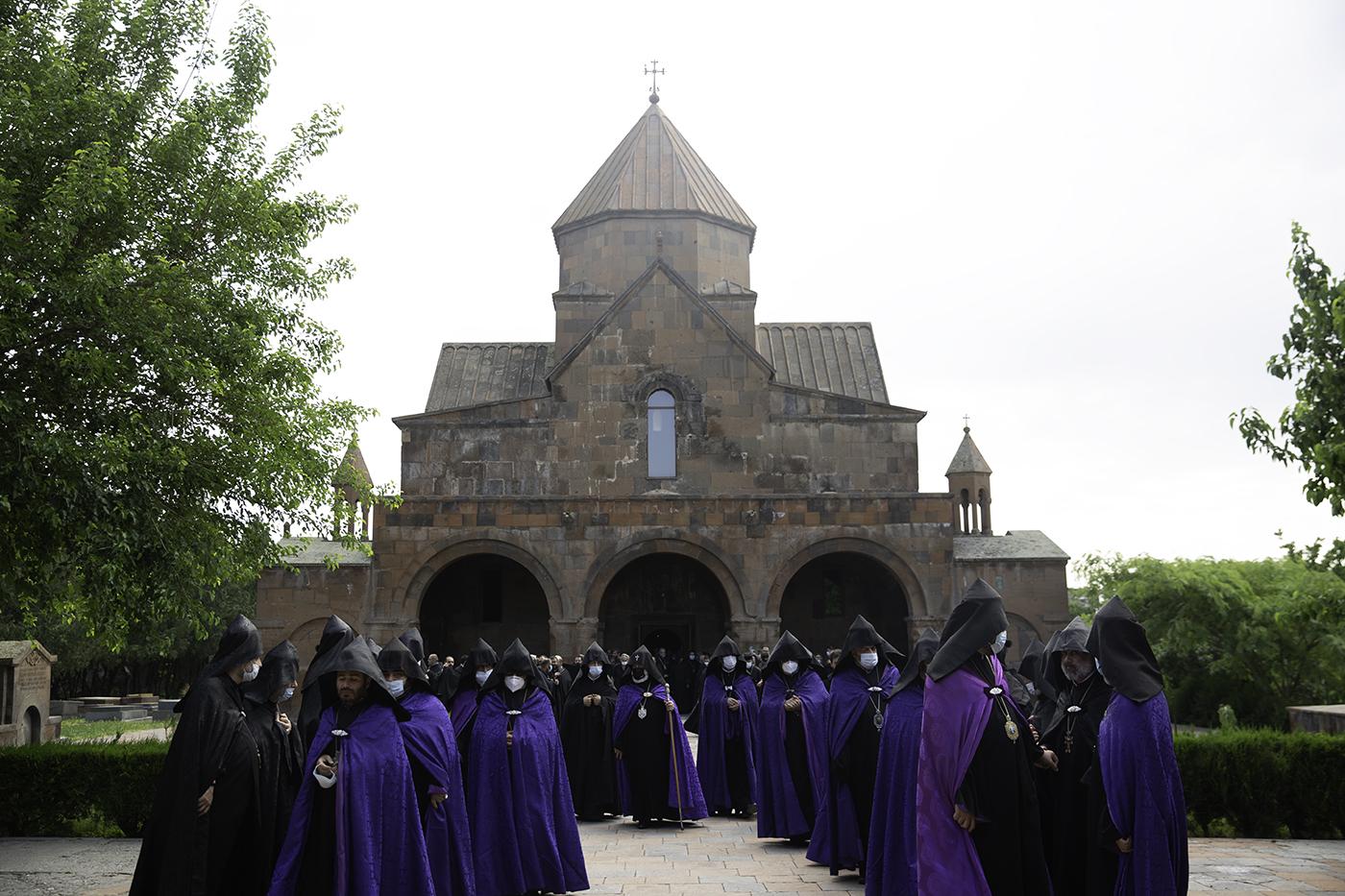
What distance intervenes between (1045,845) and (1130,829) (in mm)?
1083

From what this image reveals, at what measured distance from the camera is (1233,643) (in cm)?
2247

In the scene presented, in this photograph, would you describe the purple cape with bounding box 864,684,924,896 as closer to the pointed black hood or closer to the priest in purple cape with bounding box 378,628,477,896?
the priest in purple cape with bounding box 378,628,477,896

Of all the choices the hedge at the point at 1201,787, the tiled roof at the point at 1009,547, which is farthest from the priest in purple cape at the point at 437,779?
the tiled roof at the point at 1009,547

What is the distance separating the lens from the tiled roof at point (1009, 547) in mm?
22234

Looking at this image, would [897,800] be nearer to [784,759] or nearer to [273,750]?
[273,750]

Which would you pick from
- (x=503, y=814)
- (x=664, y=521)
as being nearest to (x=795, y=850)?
(x=503, y=814)

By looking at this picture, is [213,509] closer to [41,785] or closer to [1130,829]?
[41,785]

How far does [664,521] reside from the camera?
2155cm

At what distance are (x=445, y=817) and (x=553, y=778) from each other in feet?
4.50

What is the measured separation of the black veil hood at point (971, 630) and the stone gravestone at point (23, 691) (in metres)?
14.5

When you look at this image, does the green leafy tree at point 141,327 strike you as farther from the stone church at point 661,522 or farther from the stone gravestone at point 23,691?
the stone church at point 661,522

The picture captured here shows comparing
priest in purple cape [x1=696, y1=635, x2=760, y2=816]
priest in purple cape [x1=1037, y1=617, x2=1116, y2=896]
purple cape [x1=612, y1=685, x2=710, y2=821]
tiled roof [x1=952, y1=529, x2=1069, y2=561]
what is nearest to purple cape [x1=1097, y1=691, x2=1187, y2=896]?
priest in purple cape [x1=1037, y1=617, x2=1116, y2=896]

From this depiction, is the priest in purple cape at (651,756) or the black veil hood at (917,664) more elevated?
the black veil hood at (917,664)

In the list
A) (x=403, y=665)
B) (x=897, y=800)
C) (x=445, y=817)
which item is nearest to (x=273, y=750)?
(x=403, y=665)
